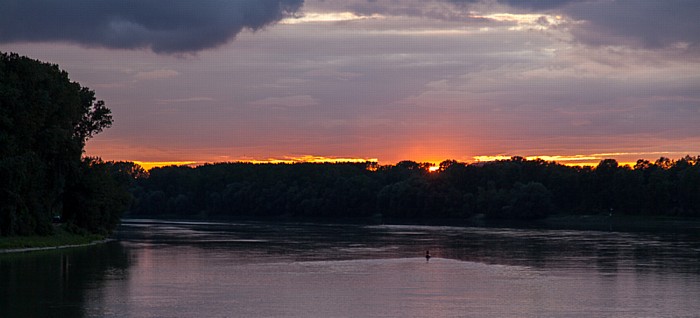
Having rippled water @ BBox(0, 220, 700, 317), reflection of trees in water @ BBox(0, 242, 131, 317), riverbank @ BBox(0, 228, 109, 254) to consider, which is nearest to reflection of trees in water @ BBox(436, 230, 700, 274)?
rippled water @ BBox(0, 220, 700, 317)

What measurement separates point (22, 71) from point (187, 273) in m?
41.9

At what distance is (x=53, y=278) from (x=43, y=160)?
41.7m

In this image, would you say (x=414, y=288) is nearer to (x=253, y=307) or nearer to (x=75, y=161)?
(x=253, y=307)

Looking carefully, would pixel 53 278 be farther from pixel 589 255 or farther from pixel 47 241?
pixel 589 255

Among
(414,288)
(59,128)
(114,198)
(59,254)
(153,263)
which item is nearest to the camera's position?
(414,288)

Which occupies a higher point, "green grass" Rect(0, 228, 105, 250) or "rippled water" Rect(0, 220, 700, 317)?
"green grass" Rect(0, 228, 105, 250)

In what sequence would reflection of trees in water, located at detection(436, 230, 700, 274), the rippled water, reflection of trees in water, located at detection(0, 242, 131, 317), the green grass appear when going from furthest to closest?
the green grass
reflection of trees in water, located at detection(436, 230, 700, 274)
the rippled water
reflection of trees in water, located at detection(0, 242, 131, 317)

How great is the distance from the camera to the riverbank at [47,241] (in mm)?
77438

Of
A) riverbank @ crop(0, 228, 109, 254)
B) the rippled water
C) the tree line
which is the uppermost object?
the tree line

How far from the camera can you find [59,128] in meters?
92.8

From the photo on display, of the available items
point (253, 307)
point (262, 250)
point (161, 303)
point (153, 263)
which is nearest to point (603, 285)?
point (253, 307)

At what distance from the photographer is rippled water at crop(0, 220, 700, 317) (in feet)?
131

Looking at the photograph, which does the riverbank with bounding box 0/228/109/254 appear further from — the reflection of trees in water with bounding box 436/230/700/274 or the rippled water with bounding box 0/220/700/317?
the reflection of trees in water with bounding box 436/230/700/274

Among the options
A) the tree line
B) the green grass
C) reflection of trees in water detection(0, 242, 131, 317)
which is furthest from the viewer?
the tree line
